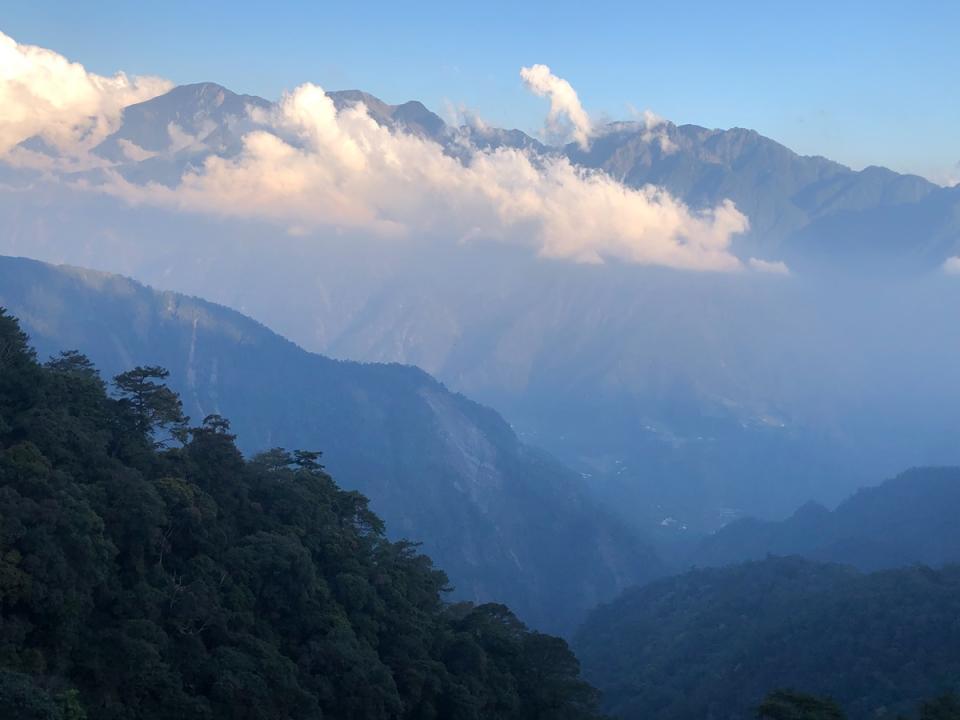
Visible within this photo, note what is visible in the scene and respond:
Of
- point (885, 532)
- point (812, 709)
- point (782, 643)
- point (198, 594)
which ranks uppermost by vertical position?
point (885, 532)

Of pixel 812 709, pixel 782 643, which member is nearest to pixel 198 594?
pixel 812 709

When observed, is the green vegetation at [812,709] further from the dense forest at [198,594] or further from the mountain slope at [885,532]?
the mountain slope at [885,532]

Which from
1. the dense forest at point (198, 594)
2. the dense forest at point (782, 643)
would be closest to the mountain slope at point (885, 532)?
the dense forest at point (782, 643)

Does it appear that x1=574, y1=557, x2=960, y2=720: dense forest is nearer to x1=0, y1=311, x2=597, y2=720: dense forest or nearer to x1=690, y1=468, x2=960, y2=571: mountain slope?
x1=690, y1=468, x2=960, y2=571: mountain slope

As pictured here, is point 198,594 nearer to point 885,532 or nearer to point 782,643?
point 782,643

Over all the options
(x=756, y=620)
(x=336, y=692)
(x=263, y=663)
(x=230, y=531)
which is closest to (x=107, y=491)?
(x=230, y=531)

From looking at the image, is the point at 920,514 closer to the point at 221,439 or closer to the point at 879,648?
the point at 879,648
